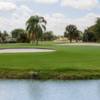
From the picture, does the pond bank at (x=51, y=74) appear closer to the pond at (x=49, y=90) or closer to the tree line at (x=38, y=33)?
the pond at (x=49, y=90)

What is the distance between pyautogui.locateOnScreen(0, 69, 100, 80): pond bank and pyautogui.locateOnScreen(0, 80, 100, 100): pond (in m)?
1.71

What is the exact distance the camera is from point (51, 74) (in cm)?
3334

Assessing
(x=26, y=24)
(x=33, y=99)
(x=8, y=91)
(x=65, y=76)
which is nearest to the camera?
(x=33, y=99)

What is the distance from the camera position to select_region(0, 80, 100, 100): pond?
23.2 meters

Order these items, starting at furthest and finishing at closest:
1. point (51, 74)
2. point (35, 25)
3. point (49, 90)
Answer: point (35, 25) → point (51, 74) → point (49, 90)

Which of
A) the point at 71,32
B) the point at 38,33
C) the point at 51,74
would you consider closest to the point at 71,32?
the point at 71,32

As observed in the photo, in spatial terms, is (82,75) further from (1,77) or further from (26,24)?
(26,24)

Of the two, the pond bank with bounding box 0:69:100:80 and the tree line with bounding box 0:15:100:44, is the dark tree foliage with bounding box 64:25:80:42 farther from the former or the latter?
the pond bank with bounding box 0:69:100:80

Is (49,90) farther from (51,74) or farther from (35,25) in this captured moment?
(35,25)

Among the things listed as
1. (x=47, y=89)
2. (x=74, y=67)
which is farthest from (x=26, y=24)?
(x=47, y=89)

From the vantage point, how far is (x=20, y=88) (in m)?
27.5

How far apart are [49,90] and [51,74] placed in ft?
22.9

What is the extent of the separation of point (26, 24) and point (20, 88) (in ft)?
415

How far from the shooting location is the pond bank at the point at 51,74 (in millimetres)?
32844
